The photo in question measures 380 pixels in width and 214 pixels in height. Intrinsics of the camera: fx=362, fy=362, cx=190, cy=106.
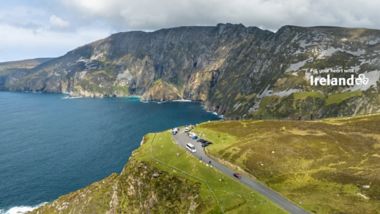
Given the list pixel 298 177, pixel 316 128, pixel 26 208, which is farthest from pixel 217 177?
pixel 26 208

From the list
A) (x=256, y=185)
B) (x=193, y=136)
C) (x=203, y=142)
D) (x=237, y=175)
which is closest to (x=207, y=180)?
(x=237, y=175)

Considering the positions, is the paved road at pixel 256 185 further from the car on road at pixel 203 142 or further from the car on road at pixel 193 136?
the car on road at pixel 193 136

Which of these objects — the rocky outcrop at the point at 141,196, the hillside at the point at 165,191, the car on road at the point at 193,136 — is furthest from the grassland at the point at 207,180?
the car on road at the point at 193,136

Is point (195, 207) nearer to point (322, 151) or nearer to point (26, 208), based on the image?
point (322, 151)

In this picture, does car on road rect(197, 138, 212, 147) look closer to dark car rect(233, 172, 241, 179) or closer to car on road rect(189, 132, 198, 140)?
car on road rect(189, 132, 198, 140)

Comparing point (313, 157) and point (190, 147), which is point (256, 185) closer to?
point (313, 157)

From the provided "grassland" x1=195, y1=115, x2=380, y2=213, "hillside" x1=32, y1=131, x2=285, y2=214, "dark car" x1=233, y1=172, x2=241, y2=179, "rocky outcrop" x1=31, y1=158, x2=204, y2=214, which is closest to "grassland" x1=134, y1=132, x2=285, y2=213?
"hillside" x1=32, y1=131, x2=285, y2=214
